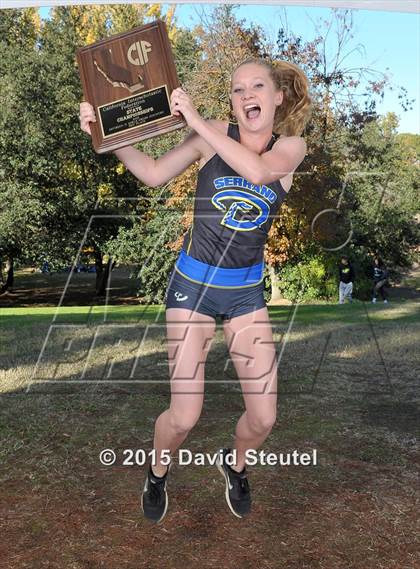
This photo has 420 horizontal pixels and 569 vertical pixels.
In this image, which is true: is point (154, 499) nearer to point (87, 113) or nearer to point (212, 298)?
point (212, 298)

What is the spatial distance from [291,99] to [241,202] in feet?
2.39

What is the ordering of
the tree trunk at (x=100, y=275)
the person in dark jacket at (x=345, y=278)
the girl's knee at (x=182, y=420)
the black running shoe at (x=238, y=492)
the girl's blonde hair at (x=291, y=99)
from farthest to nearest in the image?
the tree trunk at (x=100, y=275), the person in dark jacket at (x=345, y=278), the black running shoe at (x=238, y=492), the girl's knee at (x=182, y=420), the girl's blonde hair at (x=291, y=99)

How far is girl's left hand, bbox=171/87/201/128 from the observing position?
2998 millimetres

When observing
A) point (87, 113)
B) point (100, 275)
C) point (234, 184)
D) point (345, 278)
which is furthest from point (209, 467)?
point (100, 275)

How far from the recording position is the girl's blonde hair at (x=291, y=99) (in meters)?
3.53

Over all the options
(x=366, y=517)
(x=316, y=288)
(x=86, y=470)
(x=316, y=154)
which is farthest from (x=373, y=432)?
(x=316, y=288)

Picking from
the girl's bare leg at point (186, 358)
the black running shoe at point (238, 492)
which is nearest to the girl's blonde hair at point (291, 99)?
the girl's bare leg at point (186, 358)

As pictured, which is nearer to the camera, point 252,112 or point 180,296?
point 252,112

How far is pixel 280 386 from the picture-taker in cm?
849

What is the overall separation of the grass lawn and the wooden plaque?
2.80m

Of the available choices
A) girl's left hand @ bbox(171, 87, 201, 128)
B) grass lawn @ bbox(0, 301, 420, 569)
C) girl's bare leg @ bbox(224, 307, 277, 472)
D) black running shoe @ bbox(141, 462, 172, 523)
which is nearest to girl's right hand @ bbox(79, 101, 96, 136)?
girl's left hand @ bbox(171, 87, 201, 128)

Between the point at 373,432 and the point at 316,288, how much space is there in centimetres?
1886

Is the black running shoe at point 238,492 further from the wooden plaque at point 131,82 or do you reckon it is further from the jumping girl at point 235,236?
the wooden plaque at point 131,82

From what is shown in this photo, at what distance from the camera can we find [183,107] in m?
3.01
